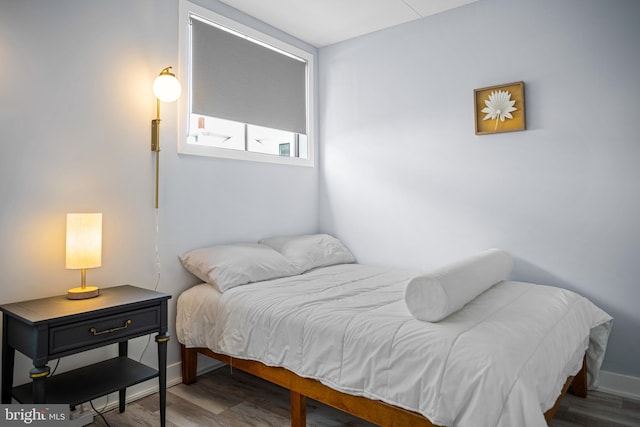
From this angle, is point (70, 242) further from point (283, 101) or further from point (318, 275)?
point (283, 101)

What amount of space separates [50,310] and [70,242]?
0.34 meters

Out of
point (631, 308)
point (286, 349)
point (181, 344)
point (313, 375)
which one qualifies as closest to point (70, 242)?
point (181, 344)

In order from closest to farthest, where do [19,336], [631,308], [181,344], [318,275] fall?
[19,336] → [631,308] → [181,344] → [318,275]

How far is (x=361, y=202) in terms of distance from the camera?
11.4ft

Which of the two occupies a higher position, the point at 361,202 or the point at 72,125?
the point at 72,125

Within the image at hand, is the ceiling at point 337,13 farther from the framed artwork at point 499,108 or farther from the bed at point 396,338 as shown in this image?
the bed at point 396,338

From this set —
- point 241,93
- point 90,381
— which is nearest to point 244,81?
point 241,93

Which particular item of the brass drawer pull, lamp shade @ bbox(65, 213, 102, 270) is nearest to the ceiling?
lamp shade @ bbox(65, 213, 102, 270)

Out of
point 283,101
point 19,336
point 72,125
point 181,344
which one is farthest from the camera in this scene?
point 283,101

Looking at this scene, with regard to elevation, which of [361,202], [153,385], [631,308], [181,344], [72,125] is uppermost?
[72,125]

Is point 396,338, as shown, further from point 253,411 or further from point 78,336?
point 78,336

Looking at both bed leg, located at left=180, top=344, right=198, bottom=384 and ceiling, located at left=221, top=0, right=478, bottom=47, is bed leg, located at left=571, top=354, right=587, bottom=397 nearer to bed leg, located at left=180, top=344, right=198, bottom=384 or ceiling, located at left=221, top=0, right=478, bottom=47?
bed leg, located at left=180, top=344, right=198, bottom=384

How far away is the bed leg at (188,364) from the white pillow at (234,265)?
18.9 inches

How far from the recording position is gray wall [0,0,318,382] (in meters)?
1.92
